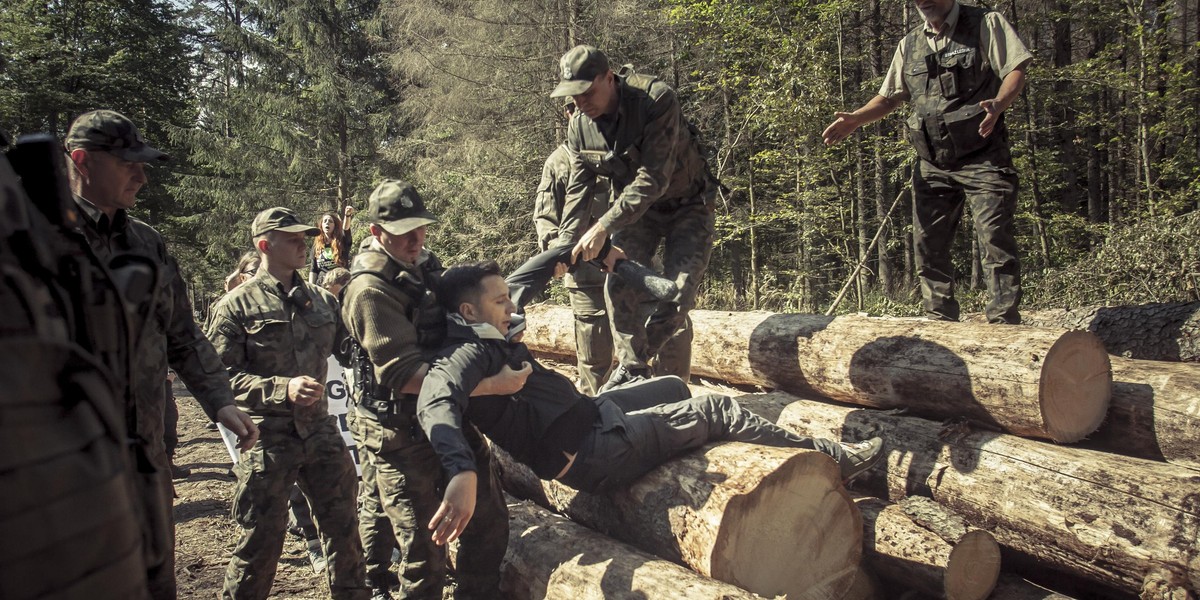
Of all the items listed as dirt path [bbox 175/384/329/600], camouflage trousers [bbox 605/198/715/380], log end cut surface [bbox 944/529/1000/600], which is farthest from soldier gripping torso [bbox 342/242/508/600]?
log end cut surface [bbox 944/529/1000/600]

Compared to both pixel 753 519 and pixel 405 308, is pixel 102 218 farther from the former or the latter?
pixel 753 519

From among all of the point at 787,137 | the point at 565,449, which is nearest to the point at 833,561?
the point at 565,449

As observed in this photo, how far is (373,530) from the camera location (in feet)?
14.3

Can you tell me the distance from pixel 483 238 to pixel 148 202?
10.2 meters

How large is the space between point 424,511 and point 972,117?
438 centimetres

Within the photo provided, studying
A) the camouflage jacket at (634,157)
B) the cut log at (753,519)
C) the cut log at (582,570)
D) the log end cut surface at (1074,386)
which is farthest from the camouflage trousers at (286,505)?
the log end cut surface at (1074,386)

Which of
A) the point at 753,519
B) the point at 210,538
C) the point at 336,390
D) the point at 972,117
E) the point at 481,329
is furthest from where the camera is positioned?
the point at 336,390

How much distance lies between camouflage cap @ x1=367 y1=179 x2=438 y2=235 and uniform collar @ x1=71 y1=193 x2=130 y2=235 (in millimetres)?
1062

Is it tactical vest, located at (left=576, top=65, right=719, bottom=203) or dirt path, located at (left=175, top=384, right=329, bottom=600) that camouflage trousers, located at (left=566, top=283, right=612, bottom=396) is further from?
dirt path, located at (left=175, top=384, right=329, bottom=600)

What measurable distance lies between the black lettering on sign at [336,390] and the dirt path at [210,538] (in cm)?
131

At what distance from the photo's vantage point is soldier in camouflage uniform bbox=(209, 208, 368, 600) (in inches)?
168

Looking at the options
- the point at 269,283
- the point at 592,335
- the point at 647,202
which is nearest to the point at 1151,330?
the point at 647,202

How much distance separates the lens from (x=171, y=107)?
23766 millimetres

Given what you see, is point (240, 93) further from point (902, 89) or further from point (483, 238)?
point (902, 89)
